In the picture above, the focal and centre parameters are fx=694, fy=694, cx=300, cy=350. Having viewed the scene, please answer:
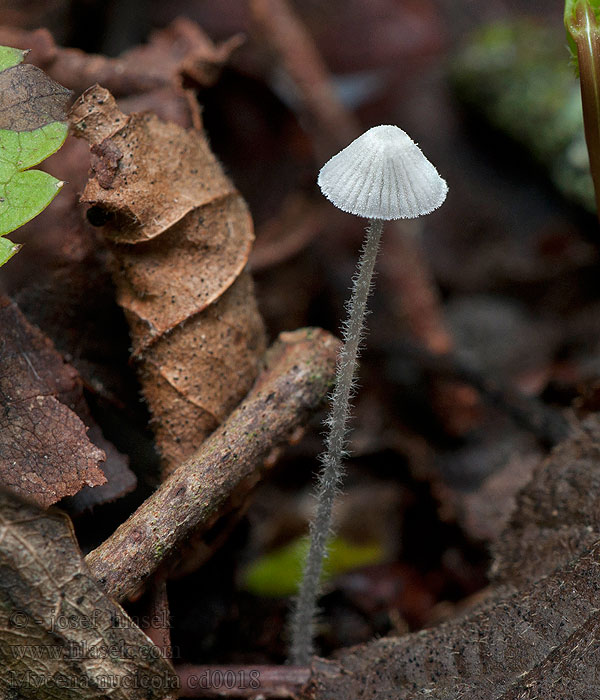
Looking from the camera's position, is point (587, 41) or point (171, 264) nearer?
point (587, 41)

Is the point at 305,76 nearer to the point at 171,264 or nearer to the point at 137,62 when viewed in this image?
the point at 137,62

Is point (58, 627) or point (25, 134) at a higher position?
point (25, 134)

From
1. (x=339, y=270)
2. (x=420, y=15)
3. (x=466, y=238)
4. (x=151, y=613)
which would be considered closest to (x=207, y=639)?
(x=151, y=613)

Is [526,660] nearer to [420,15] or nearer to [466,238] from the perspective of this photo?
[466,238]

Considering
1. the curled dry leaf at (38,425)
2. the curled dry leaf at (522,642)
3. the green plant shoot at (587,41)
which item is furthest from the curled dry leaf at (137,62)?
the curled dry leaf at (522,642)

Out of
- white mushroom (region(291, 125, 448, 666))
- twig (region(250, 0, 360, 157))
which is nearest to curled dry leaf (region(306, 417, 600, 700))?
white mushroom (region(291, 125, 448, 666))

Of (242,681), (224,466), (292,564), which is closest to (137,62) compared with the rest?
(224,466)
